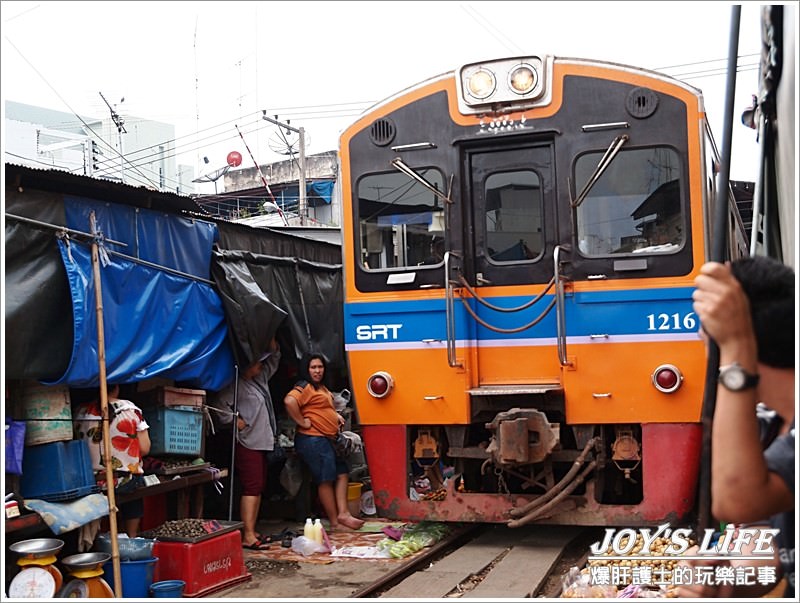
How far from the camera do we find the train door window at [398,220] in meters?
7.04

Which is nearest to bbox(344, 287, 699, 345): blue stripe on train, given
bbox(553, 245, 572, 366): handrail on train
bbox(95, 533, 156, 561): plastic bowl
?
bbox(553, 245, 572, 366): handrail on train

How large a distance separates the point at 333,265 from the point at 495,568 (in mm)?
4772

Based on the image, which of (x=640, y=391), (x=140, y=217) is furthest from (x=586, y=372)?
(x=140, y=217)

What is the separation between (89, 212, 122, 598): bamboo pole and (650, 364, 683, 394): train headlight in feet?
12.2

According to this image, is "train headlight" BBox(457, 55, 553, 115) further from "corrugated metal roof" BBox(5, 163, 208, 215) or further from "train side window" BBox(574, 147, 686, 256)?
"corrugated metal roof" BBox(5, 163, 208, 215)

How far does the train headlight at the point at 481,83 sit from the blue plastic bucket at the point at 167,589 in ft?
13.4

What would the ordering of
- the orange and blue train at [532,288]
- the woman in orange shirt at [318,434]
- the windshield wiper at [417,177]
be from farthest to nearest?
the woman in orange shirt at [318,434] < the windshield wiper at [417,177] < the orange and blue train at [532,288]

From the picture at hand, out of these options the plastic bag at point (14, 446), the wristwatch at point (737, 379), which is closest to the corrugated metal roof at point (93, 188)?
the plastic bag at point (14, 446)

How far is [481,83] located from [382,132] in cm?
89

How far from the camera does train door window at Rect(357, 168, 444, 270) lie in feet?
23.1

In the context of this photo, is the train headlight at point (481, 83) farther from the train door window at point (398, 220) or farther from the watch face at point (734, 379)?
the watch face at point (734, 379)

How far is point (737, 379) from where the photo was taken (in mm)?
2234

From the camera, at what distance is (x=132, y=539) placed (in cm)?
595

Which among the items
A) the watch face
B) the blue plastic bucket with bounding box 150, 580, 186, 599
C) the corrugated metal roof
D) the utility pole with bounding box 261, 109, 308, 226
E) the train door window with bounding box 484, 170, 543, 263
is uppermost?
the utility pole with bounding box 261, 109, 308, 226
